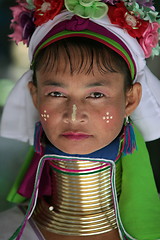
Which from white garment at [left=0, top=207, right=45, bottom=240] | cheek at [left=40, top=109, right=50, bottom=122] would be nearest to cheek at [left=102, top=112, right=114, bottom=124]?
cheek at [left=40, top=109, right=50, bottom=122]

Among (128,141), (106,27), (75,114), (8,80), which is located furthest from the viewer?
(8,80)

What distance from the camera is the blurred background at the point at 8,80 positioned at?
121 inches

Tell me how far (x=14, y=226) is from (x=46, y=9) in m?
1.01

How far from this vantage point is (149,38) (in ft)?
6.46

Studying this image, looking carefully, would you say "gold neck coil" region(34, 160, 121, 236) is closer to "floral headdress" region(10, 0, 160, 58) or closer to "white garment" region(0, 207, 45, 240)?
"white garment" region(0, 207, 45, 240)

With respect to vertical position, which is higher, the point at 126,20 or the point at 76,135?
the point at 126,20

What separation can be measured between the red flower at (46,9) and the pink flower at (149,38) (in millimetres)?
392

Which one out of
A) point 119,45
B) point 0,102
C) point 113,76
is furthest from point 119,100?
point 0,102

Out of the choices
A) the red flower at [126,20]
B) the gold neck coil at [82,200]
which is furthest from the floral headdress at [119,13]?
the gold neck coil at [82,200]

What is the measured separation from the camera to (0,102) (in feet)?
11.2

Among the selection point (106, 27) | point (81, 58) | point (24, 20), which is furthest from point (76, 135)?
point (24, 20)

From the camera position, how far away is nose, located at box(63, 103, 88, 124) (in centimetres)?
182

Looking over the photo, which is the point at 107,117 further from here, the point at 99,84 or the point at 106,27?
Answer: the point at 106,27

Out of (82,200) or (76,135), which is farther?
(82,200)
